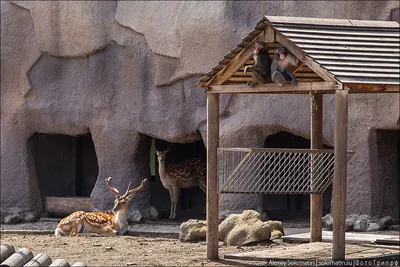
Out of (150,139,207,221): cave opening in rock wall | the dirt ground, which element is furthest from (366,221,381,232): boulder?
(150,139,207,221): cave opening in rock wall

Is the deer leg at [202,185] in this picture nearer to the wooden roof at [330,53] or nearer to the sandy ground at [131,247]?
the sandy ground at [131,247]

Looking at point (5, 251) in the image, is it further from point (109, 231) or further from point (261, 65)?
point (109, 231)

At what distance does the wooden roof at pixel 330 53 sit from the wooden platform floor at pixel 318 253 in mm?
1607

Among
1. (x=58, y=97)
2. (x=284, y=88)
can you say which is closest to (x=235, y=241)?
(x=284, y=88)

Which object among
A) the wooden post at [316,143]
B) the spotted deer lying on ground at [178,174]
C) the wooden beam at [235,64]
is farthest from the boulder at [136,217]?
the wooden beam at [235,64]

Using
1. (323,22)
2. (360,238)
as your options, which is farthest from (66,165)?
(323,22)

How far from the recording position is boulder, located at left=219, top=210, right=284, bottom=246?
512 inches

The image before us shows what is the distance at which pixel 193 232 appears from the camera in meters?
13.8

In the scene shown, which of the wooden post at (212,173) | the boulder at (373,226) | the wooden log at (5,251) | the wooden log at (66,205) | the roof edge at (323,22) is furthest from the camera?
the wooden log at (66,205)

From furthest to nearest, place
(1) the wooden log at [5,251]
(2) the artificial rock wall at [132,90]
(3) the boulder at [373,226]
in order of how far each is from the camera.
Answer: (2) the artificial rock wall at [132,90], (3) the boulder at [373,226], (1) the wooden log at [5,251]

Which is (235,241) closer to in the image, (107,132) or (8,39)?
(107,132)

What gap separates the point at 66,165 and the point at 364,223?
6951mm

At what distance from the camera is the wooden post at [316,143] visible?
11.8 m

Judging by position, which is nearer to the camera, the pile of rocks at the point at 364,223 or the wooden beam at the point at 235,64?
the wooden beam at the point at 235,64
